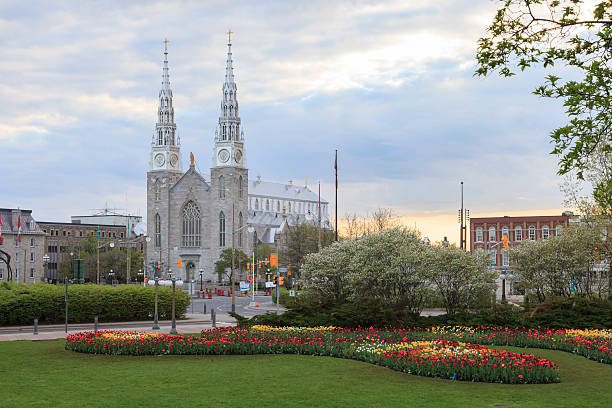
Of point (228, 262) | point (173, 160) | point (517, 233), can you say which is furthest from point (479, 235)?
point (173, 160)

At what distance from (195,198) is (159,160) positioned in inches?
450

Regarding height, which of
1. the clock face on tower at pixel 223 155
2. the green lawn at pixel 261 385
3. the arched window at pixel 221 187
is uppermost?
the clock face on tower at pixel 223 155

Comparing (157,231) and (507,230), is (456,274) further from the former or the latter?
(157,231)

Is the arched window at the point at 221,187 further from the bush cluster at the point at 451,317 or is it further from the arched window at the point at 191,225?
the bush cluster at the point at 451,317

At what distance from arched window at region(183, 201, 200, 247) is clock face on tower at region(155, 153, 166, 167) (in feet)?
33.4

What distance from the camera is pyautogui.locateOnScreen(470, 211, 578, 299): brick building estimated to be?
103125 mm

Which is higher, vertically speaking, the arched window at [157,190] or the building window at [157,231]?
the arched window at [157,190]

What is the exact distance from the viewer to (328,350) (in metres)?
23.4

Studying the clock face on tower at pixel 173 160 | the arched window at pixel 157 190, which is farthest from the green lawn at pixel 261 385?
the clock face on tower at pixel 173 160

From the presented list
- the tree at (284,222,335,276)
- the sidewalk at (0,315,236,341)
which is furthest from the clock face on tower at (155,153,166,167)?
the sidewalk at (0,315,236,341)

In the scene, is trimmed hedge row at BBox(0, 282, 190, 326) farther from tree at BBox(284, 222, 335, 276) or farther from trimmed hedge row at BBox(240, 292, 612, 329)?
tree at BBox(284, 222, 335, 276)

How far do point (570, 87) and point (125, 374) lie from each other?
1310 centimetres

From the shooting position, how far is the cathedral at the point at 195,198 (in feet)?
457

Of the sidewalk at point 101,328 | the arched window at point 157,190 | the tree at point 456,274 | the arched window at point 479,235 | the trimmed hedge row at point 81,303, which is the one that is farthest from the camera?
the arched window at point 157,190
